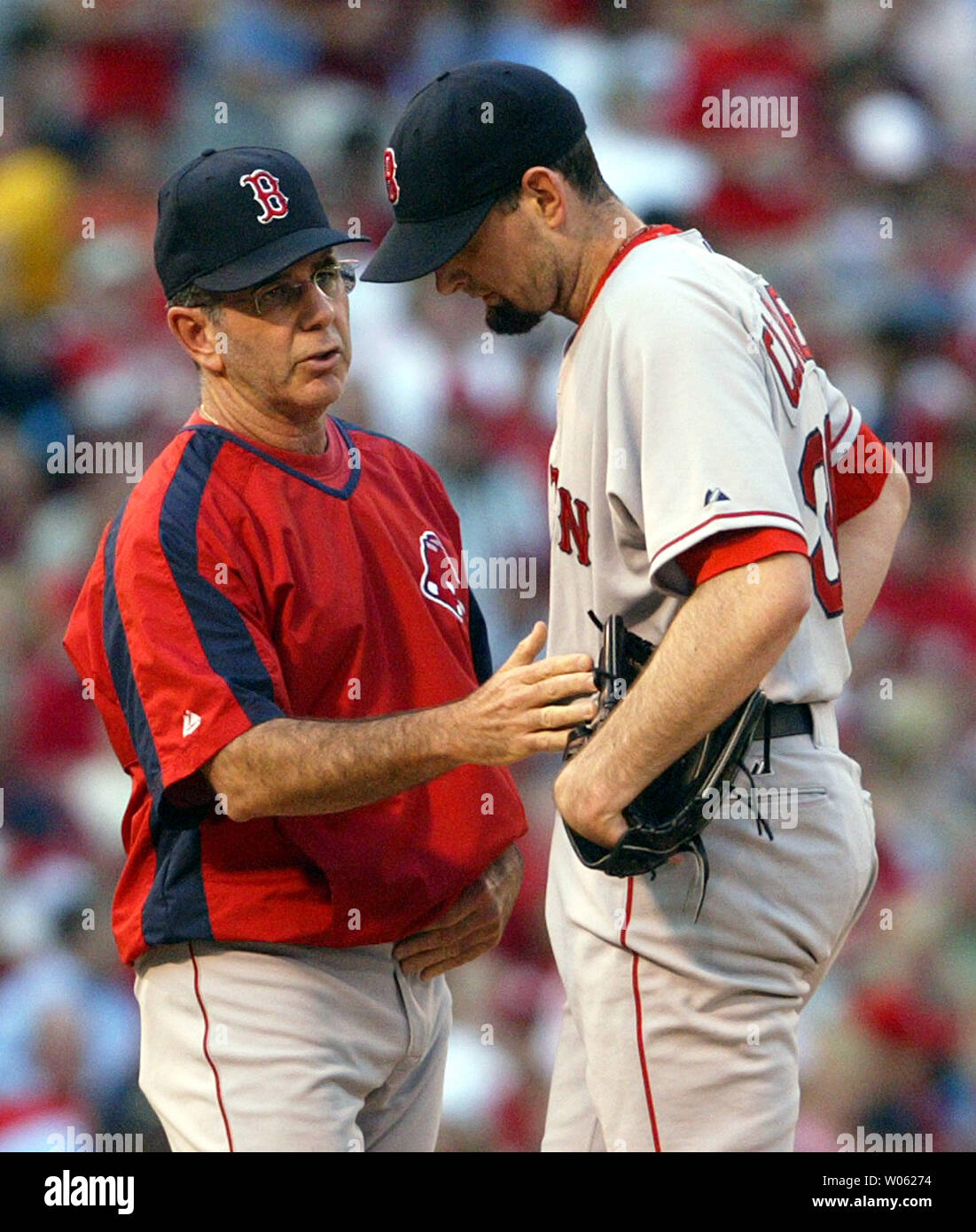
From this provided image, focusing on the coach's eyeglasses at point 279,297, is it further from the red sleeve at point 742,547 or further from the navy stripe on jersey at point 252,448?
the red sleeve at point 742,547

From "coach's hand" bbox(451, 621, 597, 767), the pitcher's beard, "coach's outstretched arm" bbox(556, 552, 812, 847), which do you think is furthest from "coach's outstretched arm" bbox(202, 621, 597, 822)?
the pitcher's beard

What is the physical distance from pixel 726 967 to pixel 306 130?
3.79 meters

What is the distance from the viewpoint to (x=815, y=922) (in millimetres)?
1951

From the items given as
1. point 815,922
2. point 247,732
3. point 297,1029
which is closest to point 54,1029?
point 297,1029

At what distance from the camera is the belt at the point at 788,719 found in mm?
1910

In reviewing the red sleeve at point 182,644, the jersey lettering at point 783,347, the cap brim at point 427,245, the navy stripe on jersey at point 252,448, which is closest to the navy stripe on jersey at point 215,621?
the red sleeve at point 182,644

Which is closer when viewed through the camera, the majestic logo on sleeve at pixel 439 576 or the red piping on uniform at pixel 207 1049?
the red piping on uniform at pixel 207 1049

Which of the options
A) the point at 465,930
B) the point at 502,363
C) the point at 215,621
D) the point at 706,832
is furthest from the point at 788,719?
the point at 502,363

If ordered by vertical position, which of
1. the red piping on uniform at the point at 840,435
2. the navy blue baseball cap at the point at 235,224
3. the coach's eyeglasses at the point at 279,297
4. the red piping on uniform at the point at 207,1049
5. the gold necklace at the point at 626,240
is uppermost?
the navy blue baseball cap at the point at 235,224

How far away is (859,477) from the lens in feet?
7.23

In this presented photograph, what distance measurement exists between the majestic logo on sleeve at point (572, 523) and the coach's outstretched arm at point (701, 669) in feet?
0.84

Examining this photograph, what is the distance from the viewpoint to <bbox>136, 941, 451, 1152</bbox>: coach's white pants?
6.75ft

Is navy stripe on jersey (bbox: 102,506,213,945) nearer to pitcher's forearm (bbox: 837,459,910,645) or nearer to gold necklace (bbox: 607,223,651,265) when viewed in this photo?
gold necklace (bbox: 607,223,651,265)

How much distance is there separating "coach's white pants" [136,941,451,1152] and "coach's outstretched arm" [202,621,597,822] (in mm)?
239
